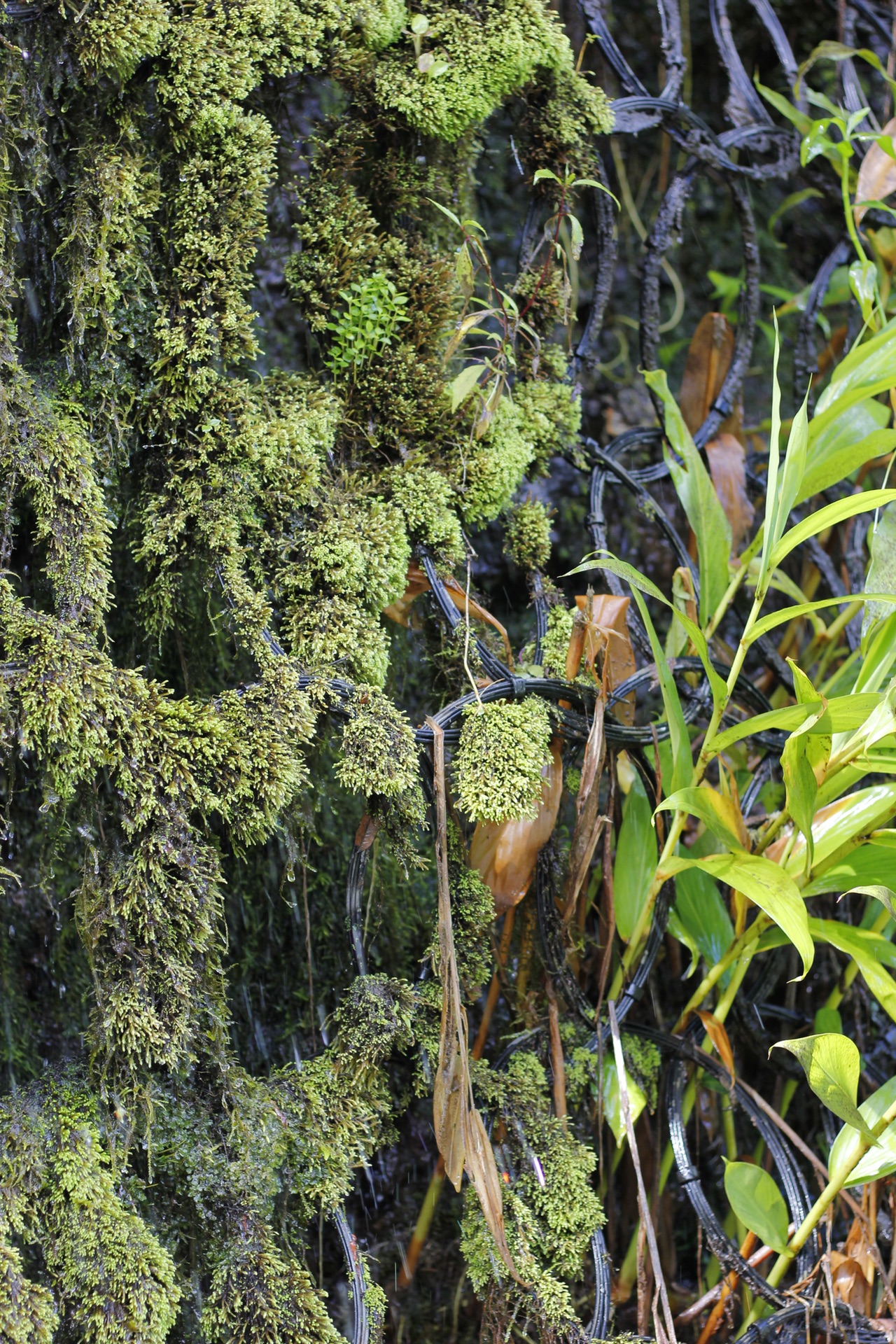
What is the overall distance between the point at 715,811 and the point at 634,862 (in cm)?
18

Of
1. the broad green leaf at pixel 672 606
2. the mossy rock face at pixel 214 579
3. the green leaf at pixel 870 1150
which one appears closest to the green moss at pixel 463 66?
the mossy rock face at pixel 214 579

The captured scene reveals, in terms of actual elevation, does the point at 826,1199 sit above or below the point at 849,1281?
above

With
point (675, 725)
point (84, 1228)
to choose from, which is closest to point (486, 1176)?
point (84, 1228)

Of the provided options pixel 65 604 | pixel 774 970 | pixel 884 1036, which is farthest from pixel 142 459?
pixel 884 1036

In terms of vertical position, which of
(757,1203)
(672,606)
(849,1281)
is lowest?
(849,1281)

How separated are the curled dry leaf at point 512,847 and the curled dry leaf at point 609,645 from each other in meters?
0.13

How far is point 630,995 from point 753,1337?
35 cm

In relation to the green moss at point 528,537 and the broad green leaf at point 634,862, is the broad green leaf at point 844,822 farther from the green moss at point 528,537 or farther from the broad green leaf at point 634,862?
the green moss at point 528,537

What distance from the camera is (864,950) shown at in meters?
0.99

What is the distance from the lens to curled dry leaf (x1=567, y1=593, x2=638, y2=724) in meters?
1.07

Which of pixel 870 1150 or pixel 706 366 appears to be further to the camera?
pixel 706 366

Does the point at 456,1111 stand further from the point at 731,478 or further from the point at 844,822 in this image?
the point at 731,478

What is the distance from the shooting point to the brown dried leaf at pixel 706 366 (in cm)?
142

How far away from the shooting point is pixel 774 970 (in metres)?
1.24
